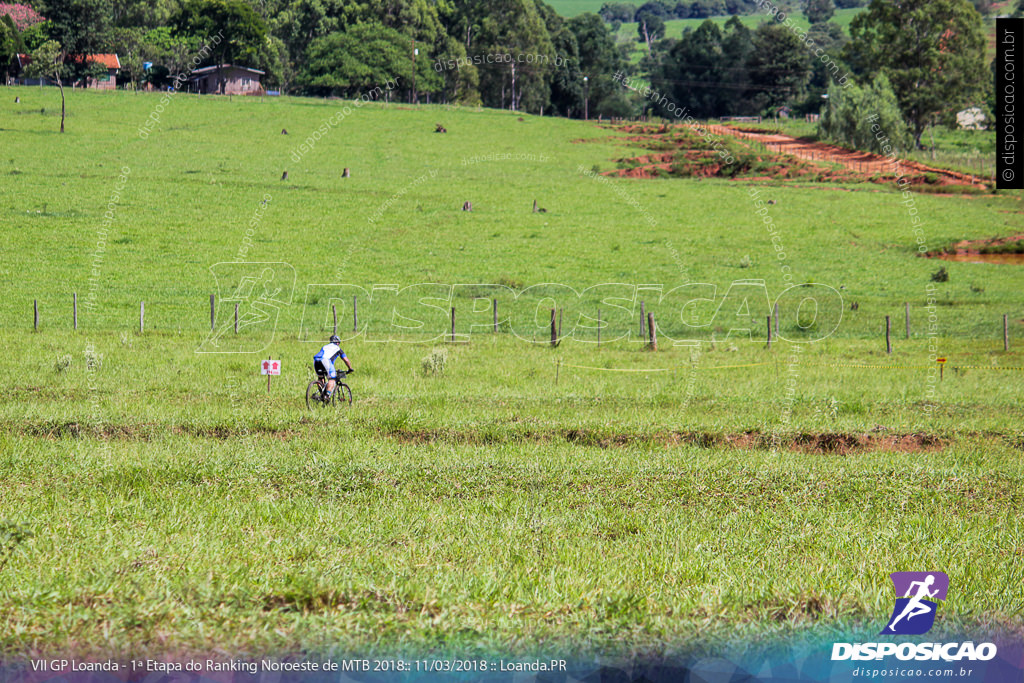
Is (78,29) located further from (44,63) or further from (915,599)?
(915,599)

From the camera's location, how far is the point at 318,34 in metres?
107

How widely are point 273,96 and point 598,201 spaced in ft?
158

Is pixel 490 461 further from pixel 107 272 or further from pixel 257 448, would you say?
pixel 107 272

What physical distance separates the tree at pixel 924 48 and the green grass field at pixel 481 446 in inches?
1183

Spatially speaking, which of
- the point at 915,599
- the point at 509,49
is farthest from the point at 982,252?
the point at 915,599

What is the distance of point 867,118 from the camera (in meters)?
66.2

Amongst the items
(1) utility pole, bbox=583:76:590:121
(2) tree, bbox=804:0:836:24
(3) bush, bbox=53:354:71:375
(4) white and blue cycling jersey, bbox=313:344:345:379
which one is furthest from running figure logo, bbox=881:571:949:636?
(2) tree, bbox=804:0:836:24

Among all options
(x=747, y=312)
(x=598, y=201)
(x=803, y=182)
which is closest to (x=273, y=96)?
(x=598, y=201)

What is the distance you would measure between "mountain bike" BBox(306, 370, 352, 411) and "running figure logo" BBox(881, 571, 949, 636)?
13060 millimetres

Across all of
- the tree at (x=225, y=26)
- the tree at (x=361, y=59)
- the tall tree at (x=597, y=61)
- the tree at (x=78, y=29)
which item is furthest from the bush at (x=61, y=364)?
the tree at (x=78, y=29)

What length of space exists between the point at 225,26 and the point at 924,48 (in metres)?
65.2

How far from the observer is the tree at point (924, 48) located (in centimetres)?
7512

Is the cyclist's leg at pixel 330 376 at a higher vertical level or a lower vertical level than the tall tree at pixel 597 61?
lower

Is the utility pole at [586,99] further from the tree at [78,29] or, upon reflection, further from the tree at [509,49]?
the tree at [78,29]
